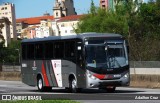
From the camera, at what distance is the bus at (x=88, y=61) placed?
26.3 meters

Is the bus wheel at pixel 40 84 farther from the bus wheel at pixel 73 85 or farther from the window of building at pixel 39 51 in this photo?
the bus wheel at pixel 73 85

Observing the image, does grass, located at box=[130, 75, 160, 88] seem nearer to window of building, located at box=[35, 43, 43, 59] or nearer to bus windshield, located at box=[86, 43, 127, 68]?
bus windshield, located at box=[86, 43, 127, 68]

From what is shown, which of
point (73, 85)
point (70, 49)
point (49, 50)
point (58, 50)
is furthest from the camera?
point (49, 50)

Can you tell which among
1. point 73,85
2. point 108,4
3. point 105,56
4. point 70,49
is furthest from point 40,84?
point 108,4

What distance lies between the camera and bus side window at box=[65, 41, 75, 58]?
90.1 feet

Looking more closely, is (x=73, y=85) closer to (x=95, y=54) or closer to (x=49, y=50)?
(x=95, y=54)

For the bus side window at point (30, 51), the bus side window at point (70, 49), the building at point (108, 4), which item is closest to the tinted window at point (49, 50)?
the bus side window at point (70, 49)

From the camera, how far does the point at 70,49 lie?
27.7 meters

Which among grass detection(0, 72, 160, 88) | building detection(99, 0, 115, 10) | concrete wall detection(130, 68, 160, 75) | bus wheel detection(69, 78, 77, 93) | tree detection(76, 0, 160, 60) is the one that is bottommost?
grass detection(0, 72, 160, 88)

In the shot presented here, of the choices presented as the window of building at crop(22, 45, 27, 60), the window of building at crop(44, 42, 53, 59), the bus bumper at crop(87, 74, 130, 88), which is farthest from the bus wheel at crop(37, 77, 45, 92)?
the bus bumper at crop(87, 74, 130, 88)

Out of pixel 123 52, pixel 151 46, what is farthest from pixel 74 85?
pixel 151 46

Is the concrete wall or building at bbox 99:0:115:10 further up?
building at bbox 99:0:115:10

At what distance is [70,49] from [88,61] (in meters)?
1.60

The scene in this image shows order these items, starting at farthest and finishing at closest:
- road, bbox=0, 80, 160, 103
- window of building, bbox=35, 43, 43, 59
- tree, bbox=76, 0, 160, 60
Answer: tree, bbox=76, 0, 160, 60 → window of building, bbox=35, 43, 43, 59 → road, bbox=0, 80, 160, 103
